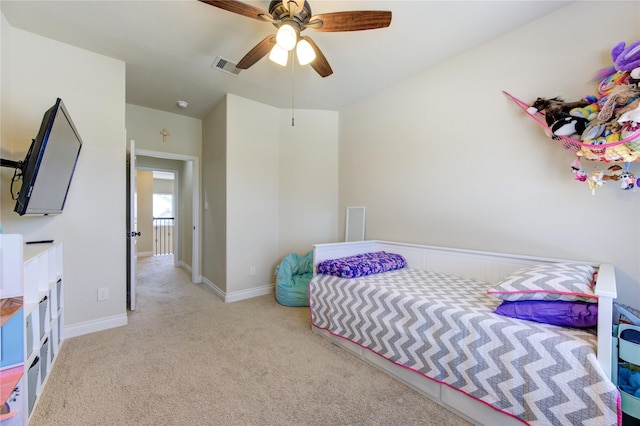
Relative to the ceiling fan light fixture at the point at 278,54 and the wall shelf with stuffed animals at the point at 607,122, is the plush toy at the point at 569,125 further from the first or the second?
the ceiling fan light fixture at the point at 278,54

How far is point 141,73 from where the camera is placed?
2734mm

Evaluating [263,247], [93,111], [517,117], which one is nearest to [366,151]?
[517,117]

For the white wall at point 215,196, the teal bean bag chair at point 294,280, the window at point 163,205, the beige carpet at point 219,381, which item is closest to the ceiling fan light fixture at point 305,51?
the white wall at point 215,196

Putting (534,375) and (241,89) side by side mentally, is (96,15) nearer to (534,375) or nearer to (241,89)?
(241,89)

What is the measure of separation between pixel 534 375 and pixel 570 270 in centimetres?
66

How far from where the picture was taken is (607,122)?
1.48 meters

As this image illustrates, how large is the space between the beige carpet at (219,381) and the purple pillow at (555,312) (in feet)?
2.19

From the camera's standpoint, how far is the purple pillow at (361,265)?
2204 millimetres

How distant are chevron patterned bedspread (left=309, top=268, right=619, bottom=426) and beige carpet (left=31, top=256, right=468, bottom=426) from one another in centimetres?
26

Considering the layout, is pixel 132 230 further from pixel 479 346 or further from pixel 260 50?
pixel 479 346

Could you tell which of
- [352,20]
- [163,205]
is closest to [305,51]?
[352,20]

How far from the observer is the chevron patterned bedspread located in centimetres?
111

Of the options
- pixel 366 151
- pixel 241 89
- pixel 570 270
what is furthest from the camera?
pixel 366 151

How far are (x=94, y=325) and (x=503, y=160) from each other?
153 inches
